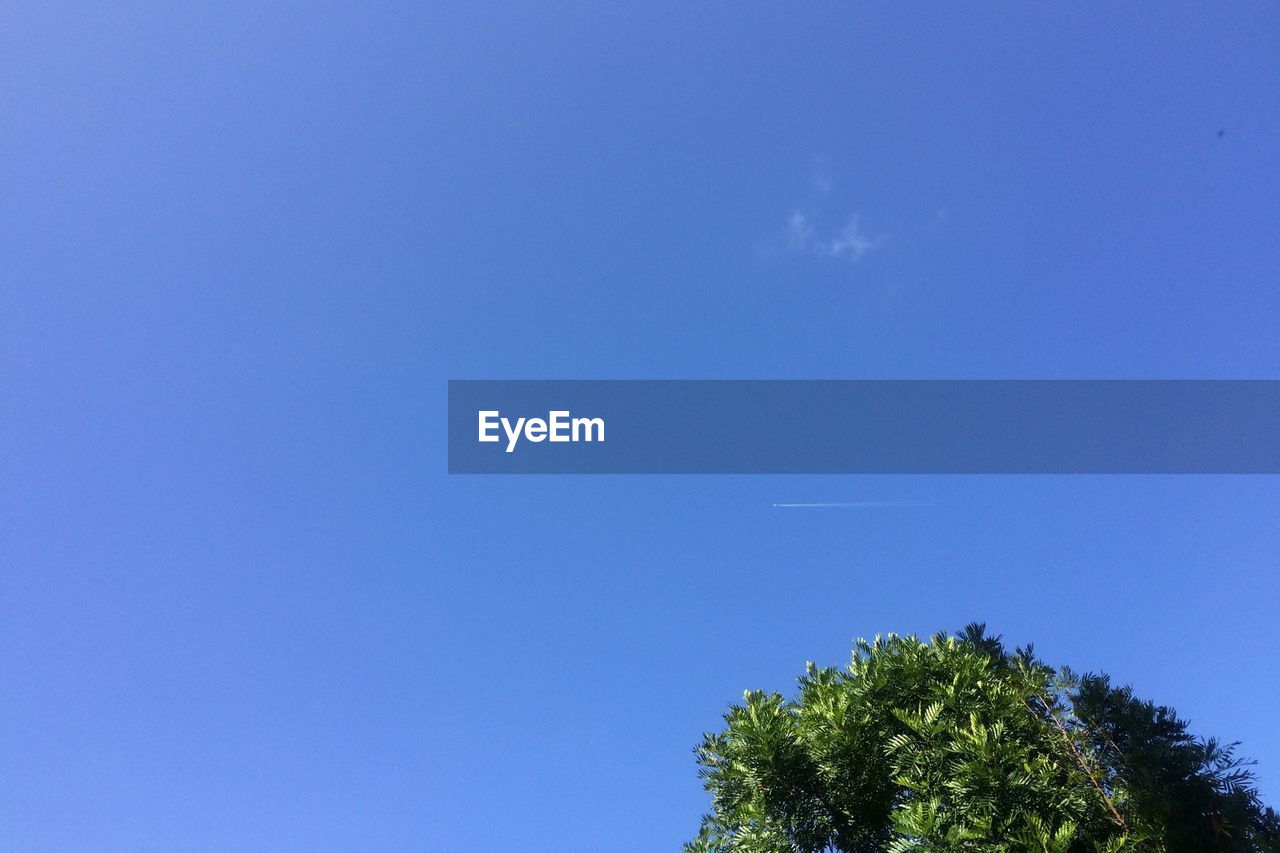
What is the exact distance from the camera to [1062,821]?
10781 mm

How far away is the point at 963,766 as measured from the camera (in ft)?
35.2

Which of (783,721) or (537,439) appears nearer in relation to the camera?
(783,721)

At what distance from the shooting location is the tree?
417 inches

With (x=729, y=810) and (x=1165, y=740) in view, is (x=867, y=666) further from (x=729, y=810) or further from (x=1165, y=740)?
(x=1165, y=740)

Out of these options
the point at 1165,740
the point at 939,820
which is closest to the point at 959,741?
the point at 939,820

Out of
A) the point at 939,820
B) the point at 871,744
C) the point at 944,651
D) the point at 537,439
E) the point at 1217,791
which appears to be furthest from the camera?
the point at 537,439

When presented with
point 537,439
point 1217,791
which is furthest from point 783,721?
point 537,439

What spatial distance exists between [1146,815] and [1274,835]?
5.63 feet

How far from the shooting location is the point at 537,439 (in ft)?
52.0

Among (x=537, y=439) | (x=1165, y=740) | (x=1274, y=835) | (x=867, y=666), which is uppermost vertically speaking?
(x=537, y=439)

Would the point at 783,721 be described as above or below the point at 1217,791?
above

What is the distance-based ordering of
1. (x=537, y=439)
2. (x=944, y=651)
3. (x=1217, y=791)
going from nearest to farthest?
(x=1217, y=791), (x=944, y=651), (x=537, y=439)

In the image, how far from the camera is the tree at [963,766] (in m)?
10.6

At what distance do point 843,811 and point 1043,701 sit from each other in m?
4.47
